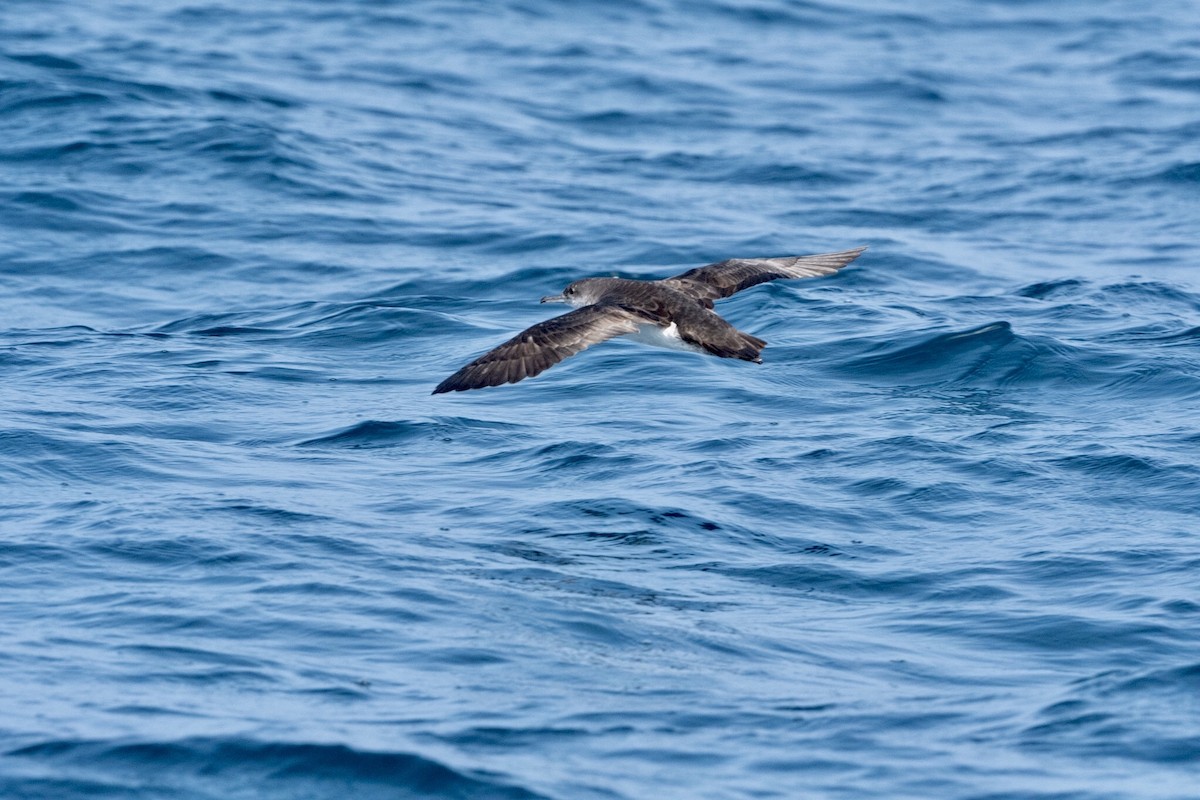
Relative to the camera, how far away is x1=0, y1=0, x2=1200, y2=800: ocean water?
302 inches

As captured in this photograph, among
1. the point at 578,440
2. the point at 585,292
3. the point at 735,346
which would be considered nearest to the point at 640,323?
the point at 735,346

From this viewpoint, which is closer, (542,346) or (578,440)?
(542,346)

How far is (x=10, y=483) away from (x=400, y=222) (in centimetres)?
800

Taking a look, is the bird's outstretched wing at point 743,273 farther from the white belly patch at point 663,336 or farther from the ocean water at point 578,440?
the ocean water at point 578,440

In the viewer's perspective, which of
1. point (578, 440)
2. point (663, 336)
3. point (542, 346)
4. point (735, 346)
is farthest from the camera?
point (578, 440)

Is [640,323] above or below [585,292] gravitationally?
above

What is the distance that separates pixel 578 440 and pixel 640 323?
122 centimetres

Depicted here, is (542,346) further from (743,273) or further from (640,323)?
(743,273)

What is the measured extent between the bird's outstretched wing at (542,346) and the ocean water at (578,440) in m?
0.88

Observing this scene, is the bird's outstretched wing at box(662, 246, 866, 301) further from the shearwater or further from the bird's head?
the bird's head

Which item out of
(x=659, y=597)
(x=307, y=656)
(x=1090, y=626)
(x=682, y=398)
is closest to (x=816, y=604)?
(x=659, y=597)

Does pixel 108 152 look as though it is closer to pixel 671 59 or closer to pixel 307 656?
pixel 671 59

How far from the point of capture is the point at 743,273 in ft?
41.1

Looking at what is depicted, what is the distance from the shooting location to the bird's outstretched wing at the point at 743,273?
12109mm
